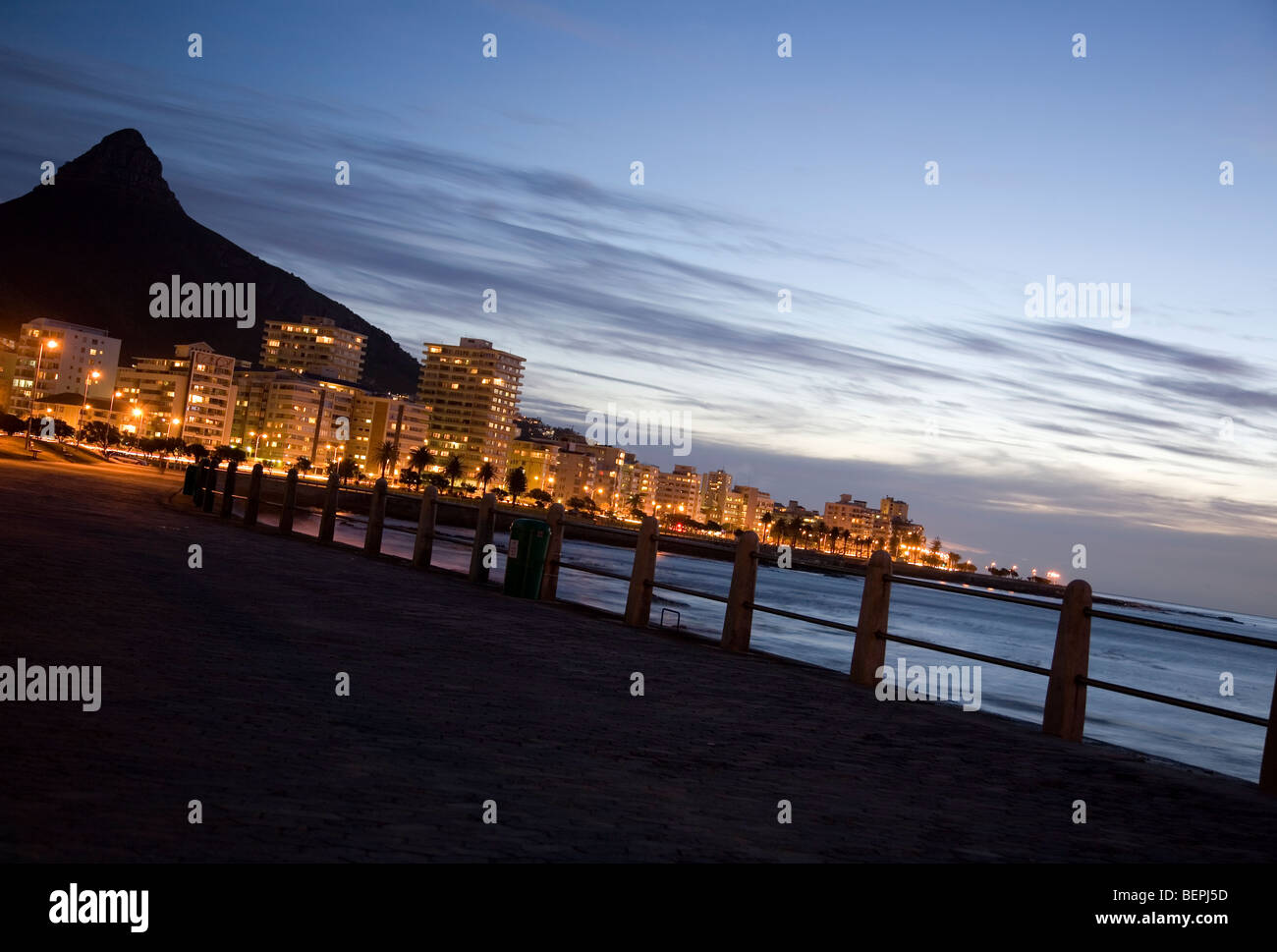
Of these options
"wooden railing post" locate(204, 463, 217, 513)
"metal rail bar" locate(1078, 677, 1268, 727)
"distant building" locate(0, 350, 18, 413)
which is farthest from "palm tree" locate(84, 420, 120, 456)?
"metal rail bar" locate(1078, 677, 1268, 727)

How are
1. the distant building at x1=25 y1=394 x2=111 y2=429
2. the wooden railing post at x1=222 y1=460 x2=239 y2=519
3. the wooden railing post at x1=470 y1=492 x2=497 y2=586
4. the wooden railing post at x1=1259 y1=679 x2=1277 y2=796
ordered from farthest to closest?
the distant building at x1=25 y1=394 x2=111 y2=429, the wooden railing post at x1=222 y1=460 x2=239 y2=519, the wooden railing post at x1=470 y1=492 x2=497 y2=586, the wooden railing post at x1=1259 y1=679 x2=1277 y2=796

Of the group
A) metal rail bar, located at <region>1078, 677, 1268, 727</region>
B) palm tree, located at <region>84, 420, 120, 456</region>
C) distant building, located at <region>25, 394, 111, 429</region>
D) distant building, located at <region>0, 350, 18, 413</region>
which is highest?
distant building, located at <region>0, 350, 18, 413</region>

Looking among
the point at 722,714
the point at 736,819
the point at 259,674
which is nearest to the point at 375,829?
the point at 736,819

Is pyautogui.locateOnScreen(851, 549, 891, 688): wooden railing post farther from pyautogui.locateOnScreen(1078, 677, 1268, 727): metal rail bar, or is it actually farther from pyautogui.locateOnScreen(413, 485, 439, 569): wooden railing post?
pyautogui.locateOnScreen(413, 485, 439, 569): wooden railing post

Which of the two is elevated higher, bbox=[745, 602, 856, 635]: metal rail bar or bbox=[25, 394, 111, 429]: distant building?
bbox=[25, 394, 111, 429]: distant building

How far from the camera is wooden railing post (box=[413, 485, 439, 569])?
1986cm

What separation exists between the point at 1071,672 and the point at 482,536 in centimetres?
1059

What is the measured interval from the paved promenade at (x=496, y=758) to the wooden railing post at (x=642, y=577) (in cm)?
194

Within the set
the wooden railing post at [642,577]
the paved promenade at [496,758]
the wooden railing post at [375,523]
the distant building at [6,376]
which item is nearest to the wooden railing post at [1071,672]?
the paved promenade at [496,758]

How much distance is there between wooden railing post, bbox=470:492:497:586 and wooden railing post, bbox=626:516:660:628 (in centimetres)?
366

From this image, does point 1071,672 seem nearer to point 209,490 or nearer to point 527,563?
point 527,563

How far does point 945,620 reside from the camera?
9256cm

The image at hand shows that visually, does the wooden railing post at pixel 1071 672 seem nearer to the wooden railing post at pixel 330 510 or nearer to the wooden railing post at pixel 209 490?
the wooden railing post at pixel 330 510
